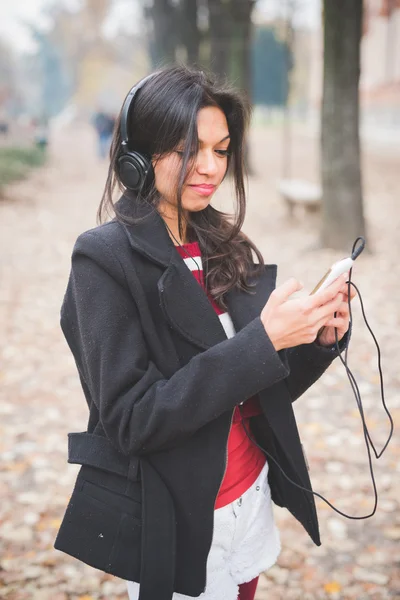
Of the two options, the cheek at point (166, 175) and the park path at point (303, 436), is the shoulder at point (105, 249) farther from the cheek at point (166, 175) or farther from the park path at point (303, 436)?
the park path at point (303, 436)

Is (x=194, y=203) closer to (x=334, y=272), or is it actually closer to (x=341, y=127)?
(x=334, y=272)

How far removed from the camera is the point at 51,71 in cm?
8831

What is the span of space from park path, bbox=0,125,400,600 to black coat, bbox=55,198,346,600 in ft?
4.99

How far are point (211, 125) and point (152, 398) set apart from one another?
2.32 ft

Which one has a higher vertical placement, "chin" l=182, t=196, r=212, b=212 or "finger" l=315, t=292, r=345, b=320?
"chin" l=182, t=196, r=212, b=212

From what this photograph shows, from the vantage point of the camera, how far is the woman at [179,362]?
1345mm

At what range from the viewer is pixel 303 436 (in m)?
4.03

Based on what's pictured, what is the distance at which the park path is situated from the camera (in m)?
2.85

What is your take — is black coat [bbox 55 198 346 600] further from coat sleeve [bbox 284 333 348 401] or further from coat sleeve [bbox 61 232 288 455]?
coat sleeve [bbox 284 333 348 401]

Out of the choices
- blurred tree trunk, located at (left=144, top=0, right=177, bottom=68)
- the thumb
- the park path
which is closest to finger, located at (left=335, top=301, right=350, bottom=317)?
the thumb

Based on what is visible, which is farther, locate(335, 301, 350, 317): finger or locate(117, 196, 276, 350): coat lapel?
locate(335, 301, 350, 317): finger

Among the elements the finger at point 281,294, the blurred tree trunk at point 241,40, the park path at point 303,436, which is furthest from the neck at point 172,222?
the blurred tree trunk at point 241,40

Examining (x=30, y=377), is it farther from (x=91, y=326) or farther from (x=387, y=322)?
(x=91, y=326)

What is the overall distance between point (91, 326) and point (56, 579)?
2.01 meters
